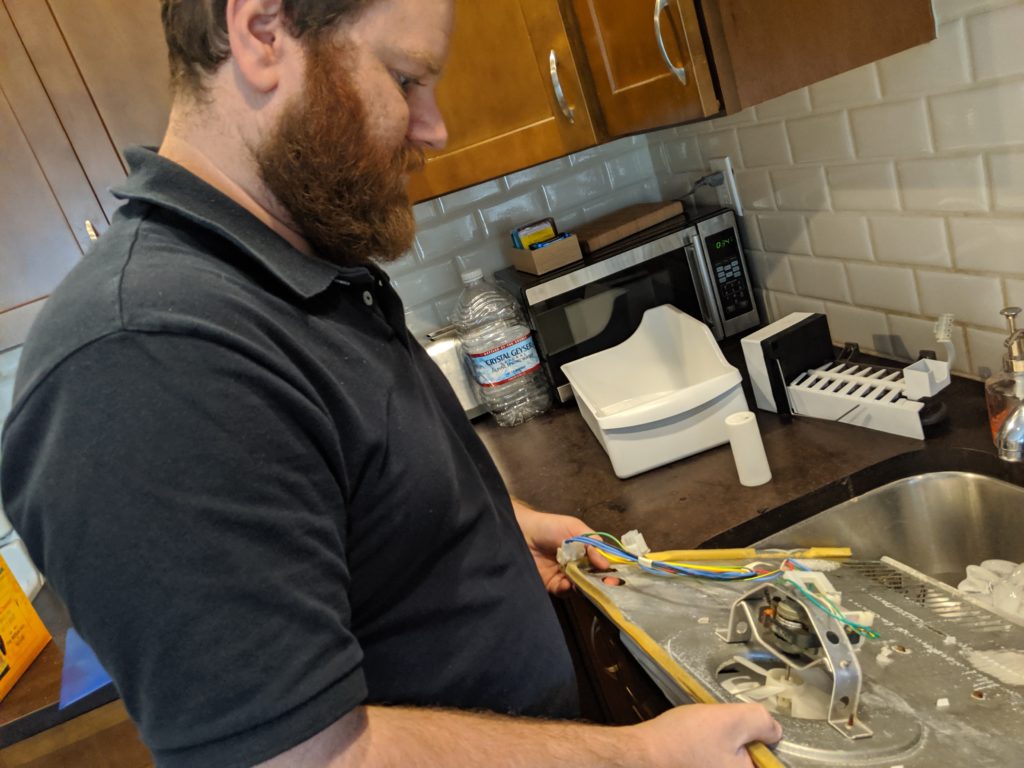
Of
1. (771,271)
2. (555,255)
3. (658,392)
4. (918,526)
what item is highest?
(555,255)

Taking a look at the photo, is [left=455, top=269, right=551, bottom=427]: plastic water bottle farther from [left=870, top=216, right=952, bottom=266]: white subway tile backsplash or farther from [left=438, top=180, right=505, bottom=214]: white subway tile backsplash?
[left=870, top=216, right=952, bottom=266]: white subway tile backsplash

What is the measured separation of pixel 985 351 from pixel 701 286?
62cm

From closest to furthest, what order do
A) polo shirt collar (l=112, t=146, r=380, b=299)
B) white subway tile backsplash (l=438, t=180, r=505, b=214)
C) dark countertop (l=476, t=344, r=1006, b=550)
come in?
1. polo shirt collar (l=112, t=146, r=380, b=299)
2. dark countertop (l=476, t=344, r=1006, b=550)
3. white subway tile backsplash (l=438, t=180, r=505, b=214)

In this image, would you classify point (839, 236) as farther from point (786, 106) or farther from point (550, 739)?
point (550, 739)

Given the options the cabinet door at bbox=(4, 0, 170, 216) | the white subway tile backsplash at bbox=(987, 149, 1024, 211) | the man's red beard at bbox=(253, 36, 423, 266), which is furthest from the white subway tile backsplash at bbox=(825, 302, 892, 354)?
the cabinet door at bbox=(4, 0, 170, 216)

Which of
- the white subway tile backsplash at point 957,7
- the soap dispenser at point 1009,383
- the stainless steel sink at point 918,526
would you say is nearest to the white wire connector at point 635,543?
the stainless steel sink at point 918,526

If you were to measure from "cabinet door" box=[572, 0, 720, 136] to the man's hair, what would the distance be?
46 cm

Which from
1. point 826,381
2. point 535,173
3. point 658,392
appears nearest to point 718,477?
point 826,381

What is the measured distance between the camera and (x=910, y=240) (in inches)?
48.6

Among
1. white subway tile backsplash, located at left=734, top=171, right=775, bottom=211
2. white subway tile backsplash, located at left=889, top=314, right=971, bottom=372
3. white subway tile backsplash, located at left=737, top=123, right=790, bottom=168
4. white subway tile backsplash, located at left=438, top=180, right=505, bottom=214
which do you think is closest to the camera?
white subway tile backsplash, located at left=889, top=314, right=971, bottom=372

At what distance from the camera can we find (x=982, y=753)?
642mm

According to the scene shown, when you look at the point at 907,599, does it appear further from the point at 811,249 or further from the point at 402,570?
the point at 811,249

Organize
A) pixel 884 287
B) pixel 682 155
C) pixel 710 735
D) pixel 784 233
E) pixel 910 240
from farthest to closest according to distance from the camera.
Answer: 1. pixel 682 155
2. pixel 784 233
3. pixel 884 287
4. pixel 910 240
5. pixel 710 735

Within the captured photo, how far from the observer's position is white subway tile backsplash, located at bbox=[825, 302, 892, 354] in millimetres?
1381
